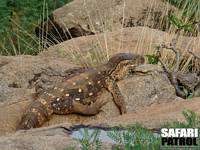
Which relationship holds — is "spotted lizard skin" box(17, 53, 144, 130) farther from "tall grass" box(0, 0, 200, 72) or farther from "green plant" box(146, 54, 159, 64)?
"tall grass" box(0, 0, 200, 72)

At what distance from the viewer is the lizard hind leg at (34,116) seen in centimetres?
861

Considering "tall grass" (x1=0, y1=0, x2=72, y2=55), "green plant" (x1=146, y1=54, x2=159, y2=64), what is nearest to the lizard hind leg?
"green plant" (x1=146, y1=54, x2=159, y2=64)

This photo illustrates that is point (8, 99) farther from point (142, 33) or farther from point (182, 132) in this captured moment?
point (182, 132)

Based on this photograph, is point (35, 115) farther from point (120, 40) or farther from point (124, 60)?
point (120, 40)

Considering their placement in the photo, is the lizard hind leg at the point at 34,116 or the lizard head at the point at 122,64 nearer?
the lizard hind leg at the point at 34,116

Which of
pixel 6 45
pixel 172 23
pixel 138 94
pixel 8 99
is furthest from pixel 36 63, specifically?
pixel 6 45

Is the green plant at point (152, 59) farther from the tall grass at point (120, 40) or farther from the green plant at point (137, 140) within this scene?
the green plant at point (137, 140)

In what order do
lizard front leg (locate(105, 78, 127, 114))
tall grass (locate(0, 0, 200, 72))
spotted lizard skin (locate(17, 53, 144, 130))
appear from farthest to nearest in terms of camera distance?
tall grass (locate(0, 0, 200, 72)), lizard front leg (locate(105, 78, 127, 114)), spotted lizard skin (locate(17, 53, 144, 130))

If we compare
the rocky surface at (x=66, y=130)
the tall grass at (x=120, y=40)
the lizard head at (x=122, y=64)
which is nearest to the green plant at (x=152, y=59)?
the tall grass at (x=120, y=40)

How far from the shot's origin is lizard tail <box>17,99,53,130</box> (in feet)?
28.3

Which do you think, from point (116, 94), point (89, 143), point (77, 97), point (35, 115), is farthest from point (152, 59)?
point (89, 143)

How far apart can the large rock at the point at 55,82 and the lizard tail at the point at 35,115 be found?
9 centimetres

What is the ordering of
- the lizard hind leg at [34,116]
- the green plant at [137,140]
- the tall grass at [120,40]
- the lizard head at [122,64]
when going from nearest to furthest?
the green plant at [137,140] → the lizard hind leg at [34,116] → the lizard head at [122,64] → the tall grass at [120,40]

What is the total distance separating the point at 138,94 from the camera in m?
9.04
